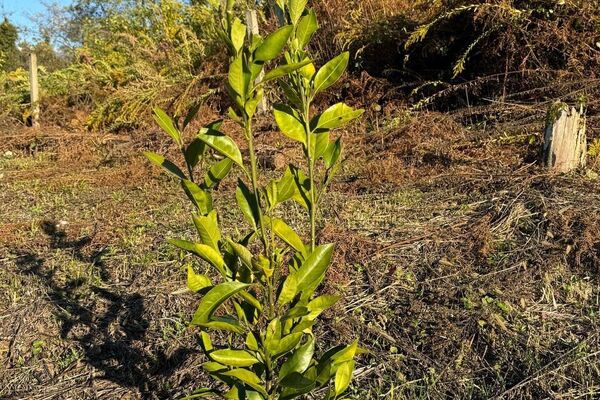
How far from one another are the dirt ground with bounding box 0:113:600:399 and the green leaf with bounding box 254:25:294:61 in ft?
5.46

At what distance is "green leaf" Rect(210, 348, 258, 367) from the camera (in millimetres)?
1436

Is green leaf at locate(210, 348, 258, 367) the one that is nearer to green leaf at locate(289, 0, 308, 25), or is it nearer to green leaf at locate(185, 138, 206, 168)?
green leaf at locate(185, 138, 206, 168)

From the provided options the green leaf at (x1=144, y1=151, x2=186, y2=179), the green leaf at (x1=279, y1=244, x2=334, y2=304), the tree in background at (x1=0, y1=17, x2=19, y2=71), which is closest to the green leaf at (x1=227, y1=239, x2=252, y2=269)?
the green leaf at (x1=279, y1=244, x2=334, y2=304)

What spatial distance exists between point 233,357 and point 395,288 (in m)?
1.73

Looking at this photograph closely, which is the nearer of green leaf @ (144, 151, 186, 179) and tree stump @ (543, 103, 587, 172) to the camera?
green leaf @ (144, 151, 186, 179)

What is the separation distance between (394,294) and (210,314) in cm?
189

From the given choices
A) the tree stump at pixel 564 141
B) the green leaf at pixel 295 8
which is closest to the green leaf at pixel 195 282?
the green leaf at pixel 295 8

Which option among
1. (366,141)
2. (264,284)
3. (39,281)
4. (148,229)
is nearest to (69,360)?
(39,281)

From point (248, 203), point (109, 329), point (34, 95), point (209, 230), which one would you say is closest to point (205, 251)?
point (209, 230)

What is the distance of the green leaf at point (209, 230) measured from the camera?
1408 mm

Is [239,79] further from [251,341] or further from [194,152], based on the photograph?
[251,341]

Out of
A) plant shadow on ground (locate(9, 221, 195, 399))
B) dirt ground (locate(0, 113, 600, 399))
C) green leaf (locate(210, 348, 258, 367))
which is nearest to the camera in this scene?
green leaf (locate(210, 348, 258, 367))

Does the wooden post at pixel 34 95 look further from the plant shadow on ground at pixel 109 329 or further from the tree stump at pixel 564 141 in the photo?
the tree stump at pixel 564 141

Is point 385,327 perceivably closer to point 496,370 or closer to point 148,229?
point 496,370
